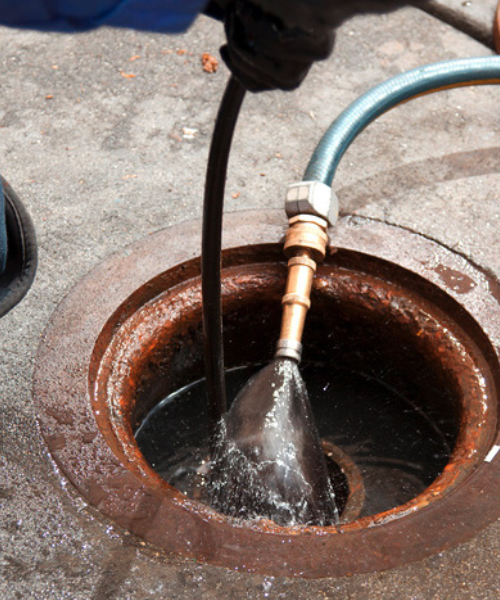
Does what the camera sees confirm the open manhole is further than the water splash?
No

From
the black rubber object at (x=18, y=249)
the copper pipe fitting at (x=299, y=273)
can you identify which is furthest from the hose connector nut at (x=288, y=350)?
the black rubber object at (x=18, y=249)

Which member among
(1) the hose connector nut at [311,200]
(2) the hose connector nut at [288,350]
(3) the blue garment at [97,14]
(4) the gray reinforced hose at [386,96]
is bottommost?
(2) the hose connector nut at [288,350]

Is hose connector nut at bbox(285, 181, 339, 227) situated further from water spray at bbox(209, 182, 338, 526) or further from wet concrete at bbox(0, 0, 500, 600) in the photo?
wet concrete at bbox(0, 0, 500, 600)

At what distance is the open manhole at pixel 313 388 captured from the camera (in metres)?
1.22

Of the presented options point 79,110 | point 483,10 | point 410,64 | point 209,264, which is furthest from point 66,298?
point 483,10

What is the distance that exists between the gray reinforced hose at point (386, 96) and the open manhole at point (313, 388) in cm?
17

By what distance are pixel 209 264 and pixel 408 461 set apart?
96cm

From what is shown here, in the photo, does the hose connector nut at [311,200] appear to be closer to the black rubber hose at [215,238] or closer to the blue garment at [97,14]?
the black rubber hose at [215,238]

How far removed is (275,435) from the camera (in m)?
1.49

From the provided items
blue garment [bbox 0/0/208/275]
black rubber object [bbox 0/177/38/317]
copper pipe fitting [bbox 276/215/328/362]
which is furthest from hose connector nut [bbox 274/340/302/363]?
blue garment [bbox 0/0/208/275]

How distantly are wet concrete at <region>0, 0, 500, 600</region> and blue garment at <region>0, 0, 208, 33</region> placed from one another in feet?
2.84

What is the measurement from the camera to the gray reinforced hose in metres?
1.73

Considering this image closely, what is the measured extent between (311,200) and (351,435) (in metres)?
0.76

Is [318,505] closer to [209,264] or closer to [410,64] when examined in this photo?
[209,264]
